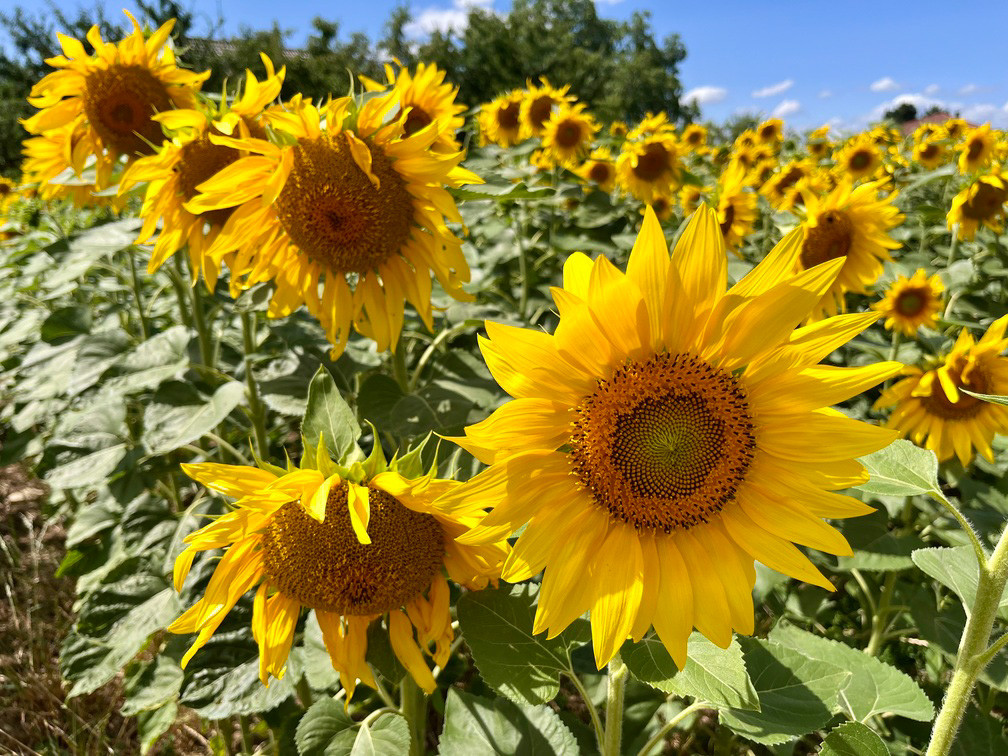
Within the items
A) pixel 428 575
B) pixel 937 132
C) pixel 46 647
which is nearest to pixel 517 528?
pixel 428 575

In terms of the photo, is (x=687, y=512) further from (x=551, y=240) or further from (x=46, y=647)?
(x=46, y=647)

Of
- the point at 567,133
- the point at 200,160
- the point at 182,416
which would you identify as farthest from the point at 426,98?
the point at 567,133

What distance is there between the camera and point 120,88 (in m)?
2.42

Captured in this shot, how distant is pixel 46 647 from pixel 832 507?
3963 millimetres

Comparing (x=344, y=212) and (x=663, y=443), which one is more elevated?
(x=344, y=212)

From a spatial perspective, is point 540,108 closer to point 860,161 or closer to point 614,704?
point 860,161

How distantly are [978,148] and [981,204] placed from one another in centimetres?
217

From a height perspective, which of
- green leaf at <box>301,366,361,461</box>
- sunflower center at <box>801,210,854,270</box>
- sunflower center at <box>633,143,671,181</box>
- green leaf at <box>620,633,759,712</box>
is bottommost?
green leaf at <box>620,633,759,712</box>

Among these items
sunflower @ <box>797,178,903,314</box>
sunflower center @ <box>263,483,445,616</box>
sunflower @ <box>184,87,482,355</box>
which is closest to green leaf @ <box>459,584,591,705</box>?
sunflower center @ <box>263,483,445,616</box>

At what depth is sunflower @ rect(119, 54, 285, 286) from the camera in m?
1.95

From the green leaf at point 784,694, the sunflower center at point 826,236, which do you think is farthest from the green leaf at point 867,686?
the sunflower center at point 826,236

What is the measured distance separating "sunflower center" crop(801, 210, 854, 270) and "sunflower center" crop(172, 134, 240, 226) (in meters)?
2.43

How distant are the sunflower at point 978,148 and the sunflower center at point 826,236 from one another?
3375 millimetres

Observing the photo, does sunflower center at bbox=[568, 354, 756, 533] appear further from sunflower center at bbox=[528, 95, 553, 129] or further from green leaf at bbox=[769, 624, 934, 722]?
sunflower center at bbox=[528, 95, 553, 129]
